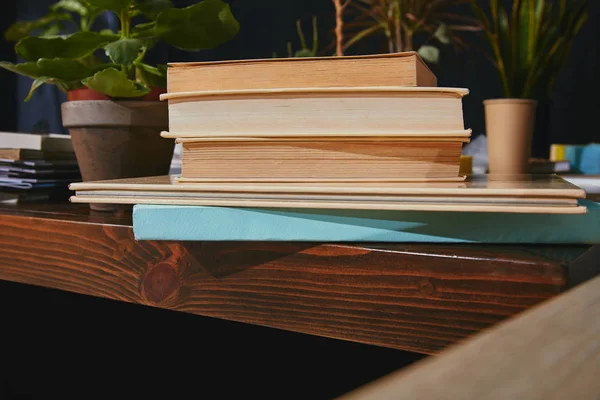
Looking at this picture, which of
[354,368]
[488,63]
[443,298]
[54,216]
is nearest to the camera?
[443,298]

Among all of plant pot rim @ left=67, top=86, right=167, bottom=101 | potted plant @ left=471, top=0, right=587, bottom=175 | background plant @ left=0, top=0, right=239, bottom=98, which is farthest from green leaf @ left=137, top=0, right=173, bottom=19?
potted plant @ left=471, top=0, right=587, bottom=175

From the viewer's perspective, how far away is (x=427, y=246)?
0.38 meters

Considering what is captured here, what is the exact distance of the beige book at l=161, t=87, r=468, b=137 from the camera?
0.40m

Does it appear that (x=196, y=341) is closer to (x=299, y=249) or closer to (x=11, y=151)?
(x=11, y=151)

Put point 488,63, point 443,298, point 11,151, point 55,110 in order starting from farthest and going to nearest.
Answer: point 55,110 < point 488,63 < point 11,151 < point 443,298

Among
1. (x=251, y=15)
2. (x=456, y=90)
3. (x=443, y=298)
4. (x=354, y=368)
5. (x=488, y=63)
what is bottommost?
(x=354, y=368)

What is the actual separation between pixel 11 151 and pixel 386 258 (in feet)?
2.01

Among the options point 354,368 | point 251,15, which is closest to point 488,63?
point 251,15

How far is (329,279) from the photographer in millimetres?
394

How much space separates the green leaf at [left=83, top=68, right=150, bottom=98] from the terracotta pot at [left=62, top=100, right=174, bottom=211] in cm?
1

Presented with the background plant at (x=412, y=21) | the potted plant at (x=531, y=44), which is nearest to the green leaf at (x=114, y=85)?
the potted plant at (x=531, y=44)

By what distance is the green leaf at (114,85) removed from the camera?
0.59 meters

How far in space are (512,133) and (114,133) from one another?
629mm

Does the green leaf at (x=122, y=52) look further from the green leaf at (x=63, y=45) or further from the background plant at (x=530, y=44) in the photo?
the background plant at (x=530, y=44)
